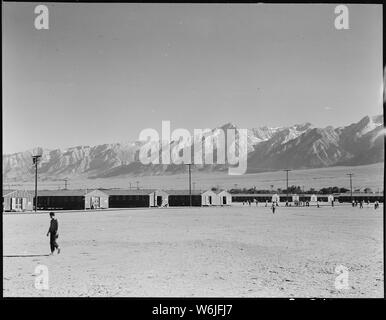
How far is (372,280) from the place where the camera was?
10188mm

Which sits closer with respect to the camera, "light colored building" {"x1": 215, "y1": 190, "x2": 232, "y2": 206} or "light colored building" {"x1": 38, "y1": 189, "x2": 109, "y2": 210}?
"light colored building" {"x1": 38, "y1": 189, "x2": 109, "y2": 210}

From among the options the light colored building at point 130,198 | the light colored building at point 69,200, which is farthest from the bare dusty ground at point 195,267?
the light colored building at point 130,198

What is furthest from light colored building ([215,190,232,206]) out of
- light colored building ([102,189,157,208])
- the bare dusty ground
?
the bare dusty ground

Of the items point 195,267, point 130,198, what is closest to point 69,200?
point 130,198

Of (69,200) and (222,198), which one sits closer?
(69,200)

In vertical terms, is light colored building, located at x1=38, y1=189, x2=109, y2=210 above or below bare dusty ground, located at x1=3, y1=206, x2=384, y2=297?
below

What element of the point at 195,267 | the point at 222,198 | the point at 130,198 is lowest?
the point at 222,198

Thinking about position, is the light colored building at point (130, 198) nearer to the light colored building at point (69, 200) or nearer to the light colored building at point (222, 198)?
the light colored building at point (69, 200)

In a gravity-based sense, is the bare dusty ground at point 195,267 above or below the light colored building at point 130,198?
above

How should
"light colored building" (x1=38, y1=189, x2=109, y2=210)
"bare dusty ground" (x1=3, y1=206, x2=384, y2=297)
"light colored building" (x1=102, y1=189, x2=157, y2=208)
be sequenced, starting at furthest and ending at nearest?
"light colored building" (x1=102, y1=189, x2=157, y2=208)
"light colored building" (x1=38, y1=189, x2=109, y2=210)
"bare dusty ground" (x1=3, y1=206, x2=384, y2=297)

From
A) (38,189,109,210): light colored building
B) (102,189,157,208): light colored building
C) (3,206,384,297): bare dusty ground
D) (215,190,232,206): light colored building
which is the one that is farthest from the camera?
(215,190,232,206): light colored building

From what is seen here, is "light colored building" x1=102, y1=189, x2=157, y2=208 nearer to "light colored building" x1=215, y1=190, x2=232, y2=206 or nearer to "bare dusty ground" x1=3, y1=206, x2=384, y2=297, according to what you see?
"light colored building" x1=215, y1=190, x2=232, y2=206

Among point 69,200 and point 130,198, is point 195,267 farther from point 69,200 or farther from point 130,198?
point 130,198
